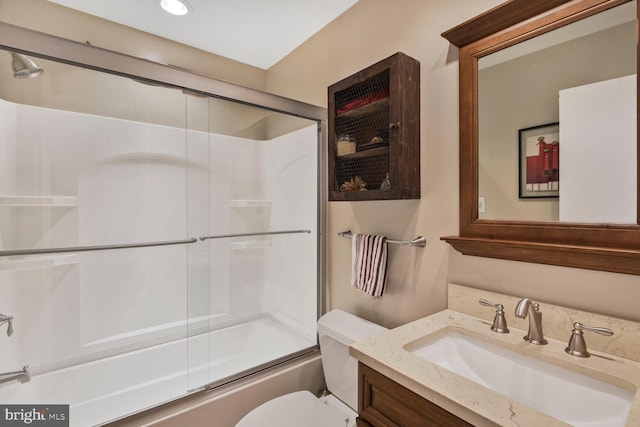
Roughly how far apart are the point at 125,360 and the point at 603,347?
7.29ft

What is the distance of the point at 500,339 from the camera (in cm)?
97

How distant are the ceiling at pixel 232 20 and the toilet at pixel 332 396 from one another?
1786mm

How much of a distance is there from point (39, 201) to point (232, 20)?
149cm

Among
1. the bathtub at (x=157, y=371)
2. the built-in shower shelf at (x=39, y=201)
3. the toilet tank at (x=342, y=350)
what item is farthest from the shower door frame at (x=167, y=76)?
the built-in shower shelf at (x=39, y=201)

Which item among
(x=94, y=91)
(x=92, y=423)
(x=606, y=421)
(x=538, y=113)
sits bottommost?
(x=92, y=423)

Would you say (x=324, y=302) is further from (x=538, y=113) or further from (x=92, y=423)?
(x=538, y=113)

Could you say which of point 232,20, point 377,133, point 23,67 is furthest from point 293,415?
point 232,20

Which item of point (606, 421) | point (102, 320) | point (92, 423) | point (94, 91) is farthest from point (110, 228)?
point (606, 421)

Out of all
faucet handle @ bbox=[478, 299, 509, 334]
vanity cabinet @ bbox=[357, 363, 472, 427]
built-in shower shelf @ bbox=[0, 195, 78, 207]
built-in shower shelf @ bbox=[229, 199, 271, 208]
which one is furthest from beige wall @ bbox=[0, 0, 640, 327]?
built-in shower shelf @ bbox=[0, 195, 78, 207]

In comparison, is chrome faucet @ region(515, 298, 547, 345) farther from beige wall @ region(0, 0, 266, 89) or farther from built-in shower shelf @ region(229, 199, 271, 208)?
beige wall @ region(0, 0, 266, 89)

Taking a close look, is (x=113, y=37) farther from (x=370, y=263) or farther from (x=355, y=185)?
(x=370, y=263)

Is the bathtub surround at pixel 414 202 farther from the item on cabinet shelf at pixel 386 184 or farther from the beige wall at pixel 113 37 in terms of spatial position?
the item on cabinet shelf at pixel 386 184

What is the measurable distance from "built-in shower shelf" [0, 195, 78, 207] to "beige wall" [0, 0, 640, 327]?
1.03 meters

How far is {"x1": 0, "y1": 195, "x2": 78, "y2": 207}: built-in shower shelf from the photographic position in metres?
1.33
